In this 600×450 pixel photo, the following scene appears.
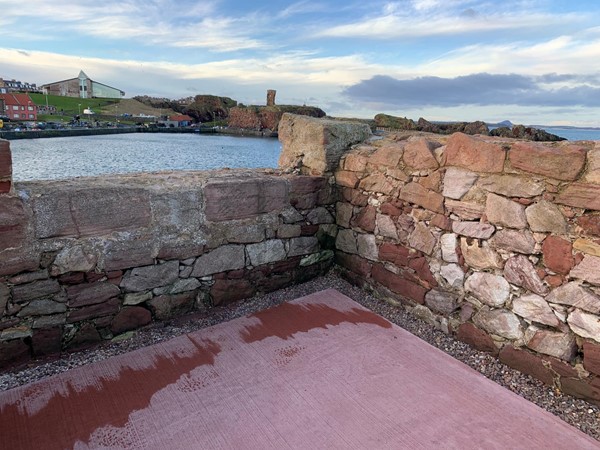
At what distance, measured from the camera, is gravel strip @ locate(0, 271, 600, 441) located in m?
2.17

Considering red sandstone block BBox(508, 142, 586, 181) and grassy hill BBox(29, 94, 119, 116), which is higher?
grassy hill BBox(29, 94, 119, 116)

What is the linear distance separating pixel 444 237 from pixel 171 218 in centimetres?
210

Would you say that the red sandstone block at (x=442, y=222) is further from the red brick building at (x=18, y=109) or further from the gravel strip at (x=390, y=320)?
the red brick building at (x=18, y=109)

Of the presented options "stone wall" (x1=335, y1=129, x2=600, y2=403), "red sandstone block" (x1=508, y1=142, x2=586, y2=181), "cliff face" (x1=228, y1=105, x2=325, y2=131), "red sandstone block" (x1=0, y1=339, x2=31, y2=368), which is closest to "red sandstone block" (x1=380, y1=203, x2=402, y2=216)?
"stone wall" (x1=335, y1=129, x2=600, y2=403)

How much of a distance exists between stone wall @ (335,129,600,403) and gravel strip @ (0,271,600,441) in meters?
0.07

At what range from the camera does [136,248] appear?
2.76m

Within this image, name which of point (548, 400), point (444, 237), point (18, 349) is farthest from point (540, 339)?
point (18, 349)

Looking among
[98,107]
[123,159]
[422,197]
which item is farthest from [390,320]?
[98,107]

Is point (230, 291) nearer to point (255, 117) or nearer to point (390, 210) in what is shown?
point (390, 210)

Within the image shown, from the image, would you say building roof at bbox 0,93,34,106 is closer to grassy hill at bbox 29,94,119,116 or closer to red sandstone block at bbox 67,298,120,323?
grassy hill at bbox 29,94,119,116

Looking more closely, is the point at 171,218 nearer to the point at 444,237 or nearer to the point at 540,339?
the point at 444,237

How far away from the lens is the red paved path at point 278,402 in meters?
1.90

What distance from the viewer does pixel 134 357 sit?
256 centimetres

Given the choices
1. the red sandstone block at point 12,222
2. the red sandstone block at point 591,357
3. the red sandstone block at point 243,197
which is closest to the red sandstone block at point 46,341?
the red sandstone block at point 12,222
